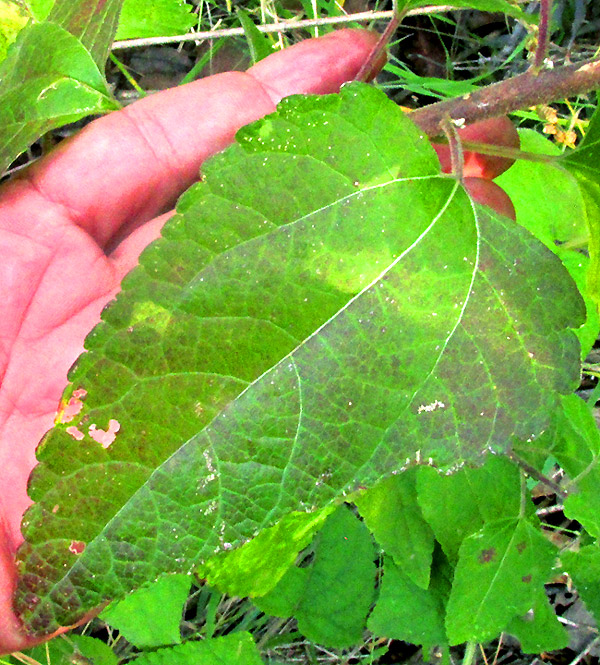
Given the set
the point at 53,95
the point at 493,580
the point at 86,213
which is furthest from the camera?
the point at 493,580

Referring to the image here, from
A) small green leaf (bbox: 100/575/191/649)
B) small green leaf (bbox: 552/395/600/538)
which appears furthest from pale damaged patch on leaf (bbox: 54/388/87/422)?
small green leaf (bbox: 552/395/600/538)

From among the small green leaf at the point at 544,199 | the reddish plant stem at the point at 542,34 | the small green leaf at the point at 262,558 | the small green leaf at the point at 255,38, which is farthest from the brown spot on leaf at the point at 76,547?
the small green leaf at the point at 544,199

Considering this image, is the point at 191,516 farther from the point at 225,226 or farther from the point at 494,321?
the point at 494,321

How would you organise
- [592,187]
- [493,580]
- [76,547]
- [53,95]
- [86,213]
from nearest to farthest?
[76,547], [592,187], [53,95], [86,213], [493,580]

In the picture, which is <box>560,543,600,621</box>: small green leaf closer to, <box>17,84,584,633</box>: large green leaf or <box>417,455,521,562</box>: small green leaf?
<box>417,455,521,562</box>: small green leaf

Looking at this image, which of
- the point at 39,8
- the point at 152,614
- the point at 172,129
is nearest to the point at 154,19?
the point at 39,8

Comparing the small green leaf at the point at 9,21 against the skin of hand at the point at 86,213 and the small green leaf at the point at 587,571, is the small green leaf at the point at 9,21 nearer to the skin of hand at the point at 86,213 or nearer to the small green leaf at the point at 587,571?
the skin of hand at the point at 86,213

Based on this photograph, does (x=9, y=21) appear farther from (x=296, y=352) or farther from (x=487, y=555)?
(x=487, y=555)
